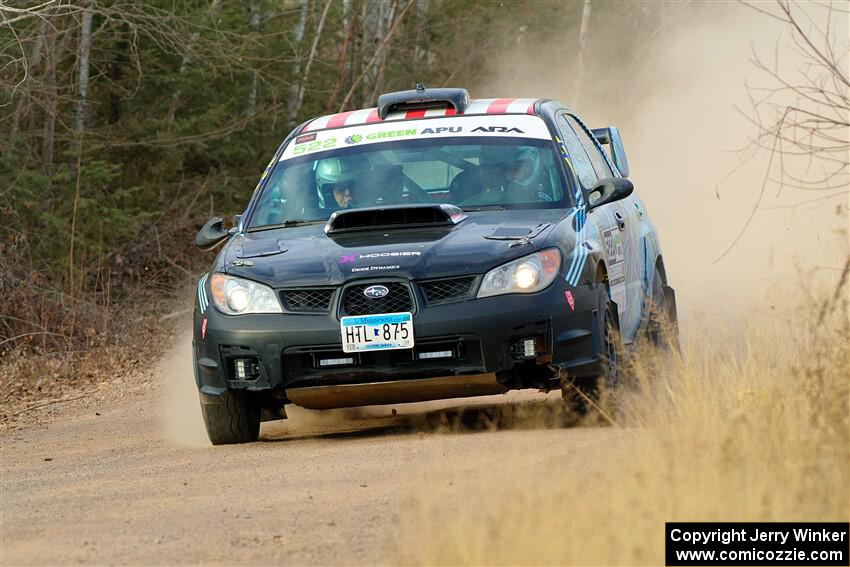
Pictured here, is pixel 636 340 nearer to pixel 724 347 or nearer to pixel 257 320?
pixel 724 347

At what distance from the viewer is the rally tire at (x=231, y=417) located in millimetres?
8711

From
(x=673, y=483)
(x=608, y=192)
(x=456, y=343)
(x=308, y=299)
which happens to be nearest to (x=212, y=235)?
(x=308, y=299)

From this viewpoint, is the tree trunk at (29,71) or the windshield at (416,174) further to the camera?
the tree trunk at (29,71)

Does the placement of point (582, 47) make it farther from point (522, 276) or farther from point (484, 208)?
point (522, 276)

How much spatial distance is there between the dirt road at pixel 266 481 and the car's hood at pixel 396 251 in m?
0.86

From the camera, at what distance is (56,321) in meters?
16.0

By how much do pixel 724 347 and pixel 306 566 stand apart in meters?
4.12

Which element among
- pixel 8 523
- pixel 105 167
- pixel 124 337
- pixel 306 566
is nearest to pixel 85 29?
pixel 105 167

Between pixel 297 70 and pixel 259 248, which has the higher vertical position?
pixel 297 70

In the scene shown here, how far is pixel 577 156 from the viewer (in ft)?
32.6

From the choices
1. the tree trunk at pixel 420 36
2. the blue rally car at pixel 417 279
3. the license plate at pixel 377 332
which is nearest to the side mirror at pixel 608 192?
the blue rally car at pixel 417 279

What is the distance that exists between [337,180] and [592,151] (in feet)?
6.46

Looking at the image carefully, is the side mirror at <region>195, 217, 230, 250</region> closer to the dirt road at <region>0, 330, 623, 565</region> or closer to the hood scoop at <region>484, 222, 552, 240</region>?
the dirt road at <region>0, 330, 623, 565</region>

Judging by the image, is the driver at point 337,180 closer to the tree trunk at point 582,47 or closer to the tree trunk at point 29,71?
the tree trunk at point 29,71
